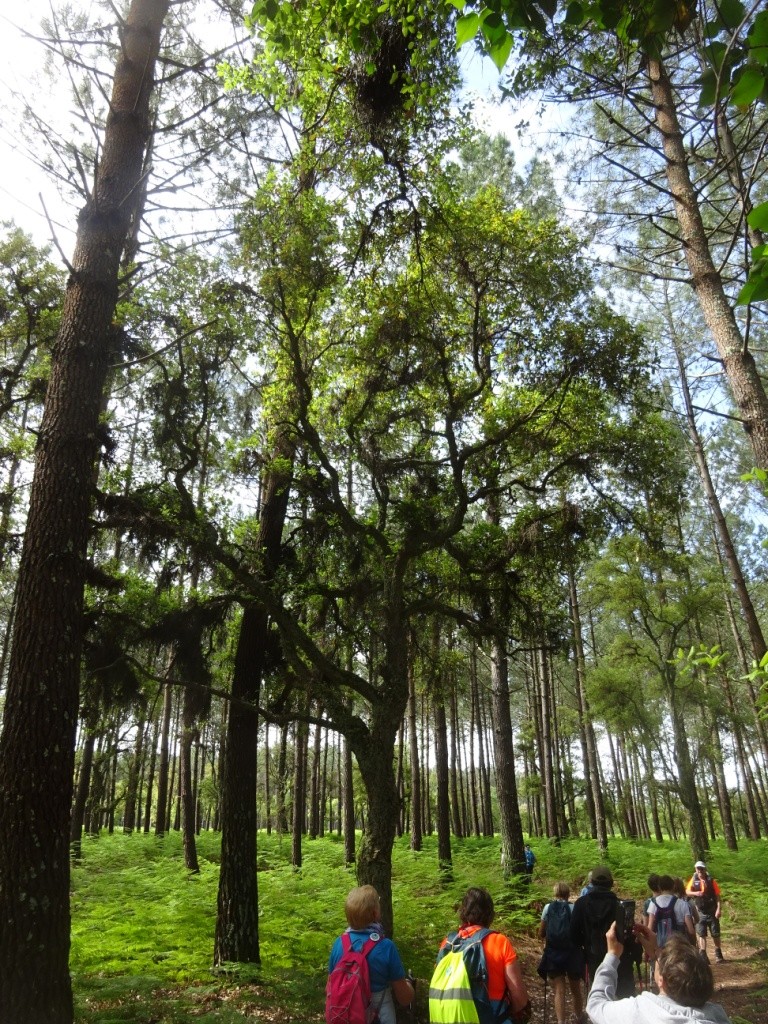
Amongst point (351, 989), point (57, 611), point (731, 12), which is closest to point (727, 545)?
point (351, 989)

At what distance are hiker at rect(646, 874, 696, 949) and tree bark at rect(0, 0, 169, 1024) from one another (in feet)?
18.7

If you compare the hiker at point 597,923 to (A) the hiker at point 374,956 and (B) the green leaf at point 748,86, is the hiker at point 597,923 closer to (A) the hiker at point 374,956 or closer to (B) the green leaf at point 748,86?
(A) the hiker at point 374,956

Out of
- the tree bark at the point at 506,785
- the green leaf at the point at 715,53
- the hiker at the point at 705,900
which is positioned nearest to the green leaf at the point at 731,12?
the green leaf at the point at 715,53

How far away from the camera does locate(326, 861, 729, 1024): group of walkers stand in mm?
2438

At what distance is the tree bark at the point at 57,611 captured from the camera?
4.39 m

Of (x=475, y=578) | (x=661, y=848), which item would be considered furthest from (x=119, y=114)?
(x=661, y=848)

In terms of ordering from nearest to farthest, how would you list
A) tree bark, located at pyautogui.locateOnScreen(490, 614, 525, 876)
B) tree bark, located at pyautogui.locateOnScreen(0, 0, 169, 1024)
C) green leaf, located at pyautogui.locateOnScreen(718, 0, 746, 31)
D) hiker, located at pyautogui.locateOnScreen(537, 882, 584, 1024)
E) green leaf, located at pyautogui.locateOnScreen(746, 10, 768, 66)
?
1. green leaf, located at pyautogui.locateOnScreen(746, 10, 768, 66)
2. green leaf, located at pyautogui.locateOnScreen(718, 0, 746, 31)
3. tree bark, located at pyautogui.locateOnScreen(0, 0, 169, 1024)
4. hiker, located at pyautogui.locateOnScreen(537, 882, 584, 1024)
5. tree bark, located at pyautogui.locateOnScreen(490, 614, 525, 876)

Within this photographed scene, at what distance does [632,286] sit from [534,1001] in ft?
49.0

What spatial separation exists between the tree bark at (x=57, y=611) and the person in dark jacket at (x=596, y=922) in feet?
14.3

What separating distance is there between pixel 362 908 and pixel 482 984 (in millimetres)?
772

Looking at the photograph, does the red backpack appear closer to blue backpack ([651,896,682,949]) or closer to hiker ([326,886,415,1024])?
hiker ([326,886,415,1024])

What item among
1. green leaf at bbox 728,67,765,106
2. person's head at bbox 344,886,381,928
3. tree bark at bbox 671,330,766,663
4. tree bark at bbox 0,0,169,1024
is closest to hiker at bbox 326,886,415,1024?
person's head at bbox 344,886,381,928

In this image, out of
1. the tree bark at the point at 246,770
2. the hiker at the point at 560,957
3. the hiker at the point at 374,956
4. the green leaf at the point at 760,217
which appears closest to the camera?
the green leaf at the point at 760,217

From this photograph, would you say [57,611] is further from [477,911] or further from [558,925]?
[558,925]
